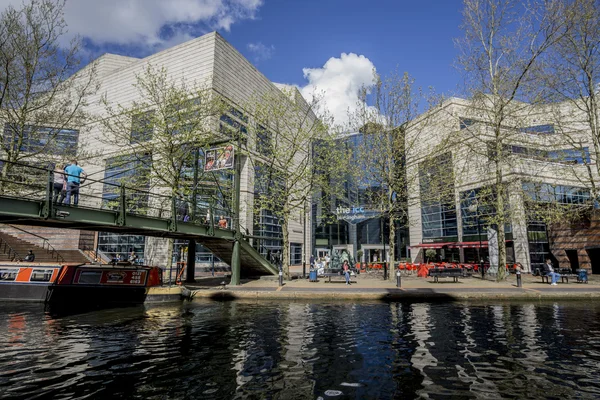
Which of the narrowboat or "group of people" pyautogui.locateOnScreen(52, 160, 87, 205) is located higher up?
"group of people" pyautogui.locateOnScreen(52, 160, 87, 205)

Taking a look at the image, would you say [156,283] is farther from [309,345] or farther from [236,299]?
[309,345]

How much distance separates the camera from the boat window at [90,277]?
14.9 metres

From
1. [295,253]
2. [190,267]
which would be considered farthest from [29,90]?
[295,253]

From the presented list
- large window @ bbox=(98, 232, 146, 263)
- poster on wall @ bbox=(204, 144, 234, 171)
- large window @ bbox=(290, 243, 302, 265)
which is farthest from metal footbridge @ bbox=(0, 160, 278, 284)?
large window @ bbox=(290, 243, 302, 265)

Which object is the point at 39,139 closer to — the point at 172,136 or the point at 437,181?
the point at 172,136

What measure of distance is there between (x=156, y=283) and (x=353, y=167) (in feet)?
46.7

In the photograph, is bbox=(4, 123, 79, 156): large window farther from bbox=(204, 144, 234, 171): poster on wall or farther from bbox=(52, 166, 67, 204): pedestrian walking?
bbox=(204, 144, 234, 171): poster on wall

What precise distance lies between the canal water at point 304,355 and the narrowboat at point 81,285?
10.9ft

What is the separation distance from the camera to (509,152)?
20.4 m

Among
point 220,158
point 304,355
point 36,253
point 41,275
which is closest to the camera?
point 304,355

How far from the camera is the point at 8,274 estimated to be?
1530 centimetres

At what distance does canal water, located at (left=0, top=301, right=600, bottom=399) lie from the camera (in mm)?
4973

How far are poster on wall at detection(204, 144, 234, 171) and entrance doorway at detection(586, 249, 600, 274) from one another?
1223 inches

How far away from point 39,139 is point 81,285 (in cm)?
889
